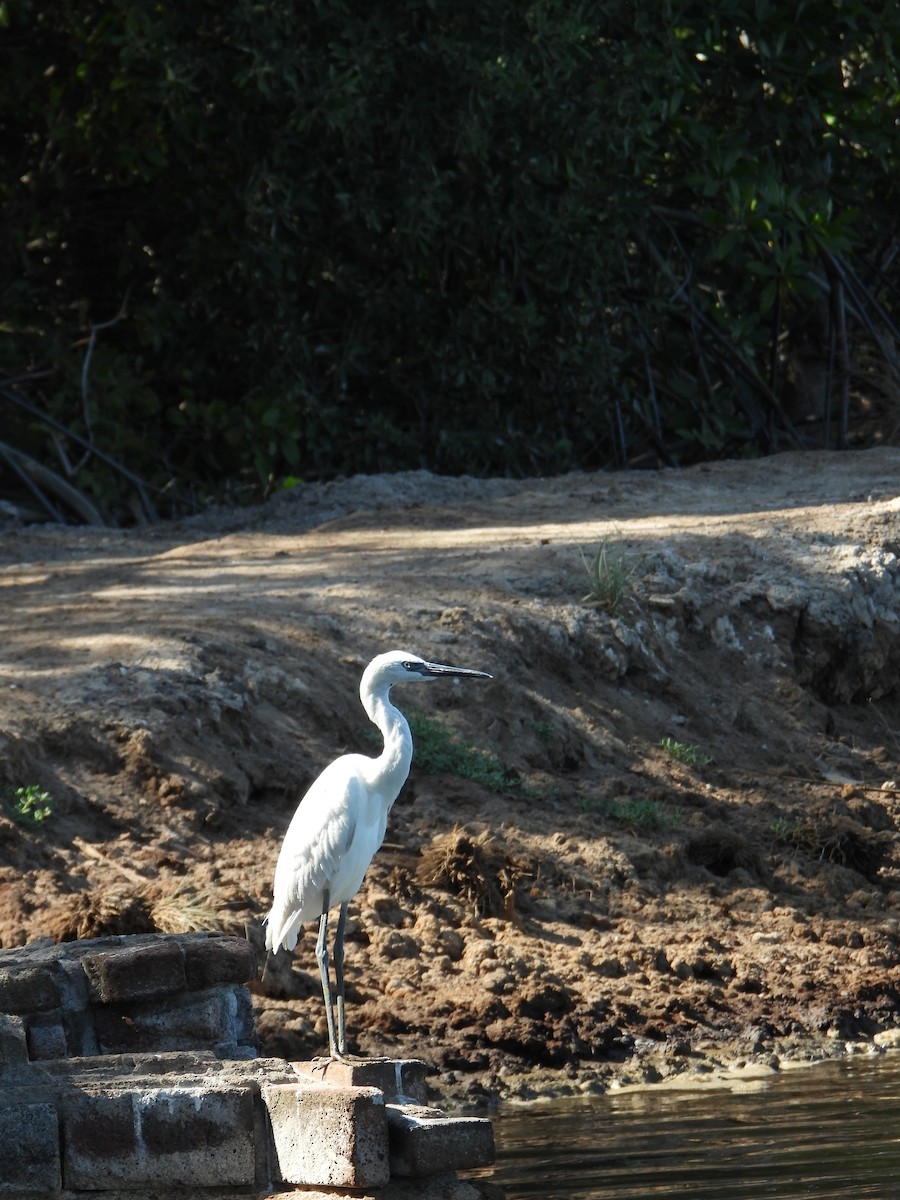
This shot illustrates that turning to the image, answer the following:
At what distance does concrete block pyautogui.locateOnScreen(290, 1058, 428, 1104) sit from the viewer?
466cm

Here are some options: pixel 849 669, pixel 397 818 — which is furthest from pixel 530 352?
pixel 397 818

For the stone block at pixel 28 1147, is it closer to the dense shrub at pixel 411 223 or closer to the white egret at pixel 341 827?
the white egret at pixel 341 827

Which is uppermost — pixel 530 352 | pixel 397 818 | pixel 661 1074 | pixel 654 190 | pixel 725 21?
pixel 725 21

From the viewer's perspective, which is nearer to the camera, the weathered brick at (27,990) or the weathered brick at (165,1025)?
the weathered brick at (27,990)

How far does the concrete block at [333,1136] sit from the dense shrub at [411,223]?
8.78 m

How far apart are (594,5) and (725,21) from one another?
45.9 inches

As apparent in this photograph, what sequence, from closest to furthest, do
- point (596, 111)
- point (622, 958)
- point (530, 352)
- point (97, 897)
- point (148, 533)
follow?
point (97, 897) → point (622, 958) → point (148, 533) → point (596, 111) → point (530, 352)

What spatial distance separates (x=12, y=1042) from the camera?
186 inches

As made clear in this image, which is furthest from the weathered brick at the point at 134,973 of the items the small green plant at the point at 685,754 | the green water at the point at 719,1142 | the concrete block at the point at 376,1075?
the small green plant at the point at 685,754

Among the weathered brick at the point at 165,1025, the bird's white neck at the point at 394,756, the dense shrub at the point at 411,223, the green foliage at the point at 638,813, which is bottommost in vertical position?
the green foliage at the point at 638,813

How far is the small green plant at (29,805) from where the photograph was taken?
7.19 meters

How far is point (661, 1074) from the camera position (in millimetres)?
6809

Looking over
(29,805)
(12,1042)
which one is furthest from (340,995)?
(29,805)

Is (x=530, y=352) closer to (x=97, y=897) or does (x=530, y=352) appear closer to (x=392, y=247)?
(x=392, y=247)
